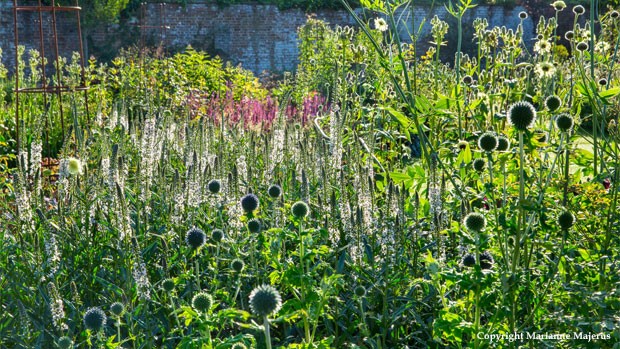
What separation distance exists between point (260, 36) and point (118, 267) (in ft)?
60.8

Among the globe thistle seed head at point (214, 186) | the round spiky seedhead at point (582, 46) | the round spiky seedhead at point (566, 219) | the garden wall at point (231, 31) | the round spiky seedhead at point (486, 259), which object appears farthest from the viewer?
the garden wall at point (231, 31)

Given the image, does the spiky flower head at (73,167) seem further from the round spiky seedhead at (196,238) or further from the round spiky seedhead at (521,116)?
the round spiky seedhead at (521,116)

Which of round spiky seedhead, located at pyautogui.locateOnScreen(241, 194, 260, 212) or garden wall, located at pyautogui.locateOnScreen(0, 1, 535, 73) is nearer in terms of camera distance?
round spiky seedhead, located at pyautogui.locateOnScreen(241, 194, 260, 212)

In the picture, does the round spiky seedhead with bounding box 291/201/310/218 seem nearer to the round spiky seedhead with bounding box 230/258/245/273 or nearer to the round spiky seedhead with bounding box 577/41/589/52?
the round spiky seedhead with bounding box 230/258/245/273

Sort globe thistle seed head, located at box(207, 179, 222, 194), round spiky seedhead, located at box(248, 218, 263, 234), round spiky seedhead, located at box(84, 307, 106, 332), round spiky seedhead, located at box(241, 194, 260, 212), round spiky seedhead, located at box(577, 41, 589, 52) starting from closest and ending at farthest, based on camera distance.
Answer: round spiky seedhead, located at box(84, 307, 106, 332), round spiky seedhead, located at box(248, 218, 263, 234), round spiky seedhead, located at box(241, 194, 260, 212), globe thistle seed head, located at box(207, 179, 222, 194), round spiky seedhead, located at box(577, 41, 589, 52)

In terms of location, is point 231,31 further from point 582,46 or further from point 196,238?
point 196,238

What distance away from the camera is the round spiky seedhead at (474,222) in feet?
7.73

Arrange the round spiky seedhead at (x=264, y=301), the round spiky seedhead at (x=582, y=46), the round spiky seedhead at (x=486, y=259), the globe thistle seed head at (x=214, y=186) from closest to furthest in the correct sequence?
the round spiky seedhead at (x=264, y=301)
the round spiky seedhead at (x=486, y=259)
the globe thistle seed head at (x=214, y=186)
the round spiky seedhead at (x=582, y=46)

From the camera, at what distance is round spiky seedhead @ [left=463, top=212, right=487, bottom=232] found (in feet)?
7.73

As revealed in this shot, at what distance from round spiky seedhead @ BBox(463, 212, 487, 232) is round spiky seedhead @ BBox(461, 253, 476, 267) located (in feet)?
1.04

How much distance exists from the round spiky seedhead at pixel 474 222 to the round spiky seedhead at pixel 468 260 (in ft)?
1.04

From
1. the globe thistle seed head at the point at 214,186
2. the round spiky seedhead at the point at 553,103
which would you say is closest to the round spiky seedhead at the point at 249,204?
the globe thistle seed head at the point at 214,186

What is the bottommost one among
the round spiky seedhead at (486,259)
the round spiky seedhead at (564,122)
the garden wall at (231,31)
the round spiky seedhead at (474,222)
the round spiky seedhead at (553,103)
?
the garden wall at (231,31)

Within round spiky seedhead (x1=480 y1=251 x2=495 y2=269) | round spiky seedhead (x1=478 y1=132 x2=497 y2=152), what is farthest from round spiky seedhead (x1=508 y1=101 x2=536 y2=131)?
round spiky seedhead (x1=480 y1=251 x2=495 y2=269)
